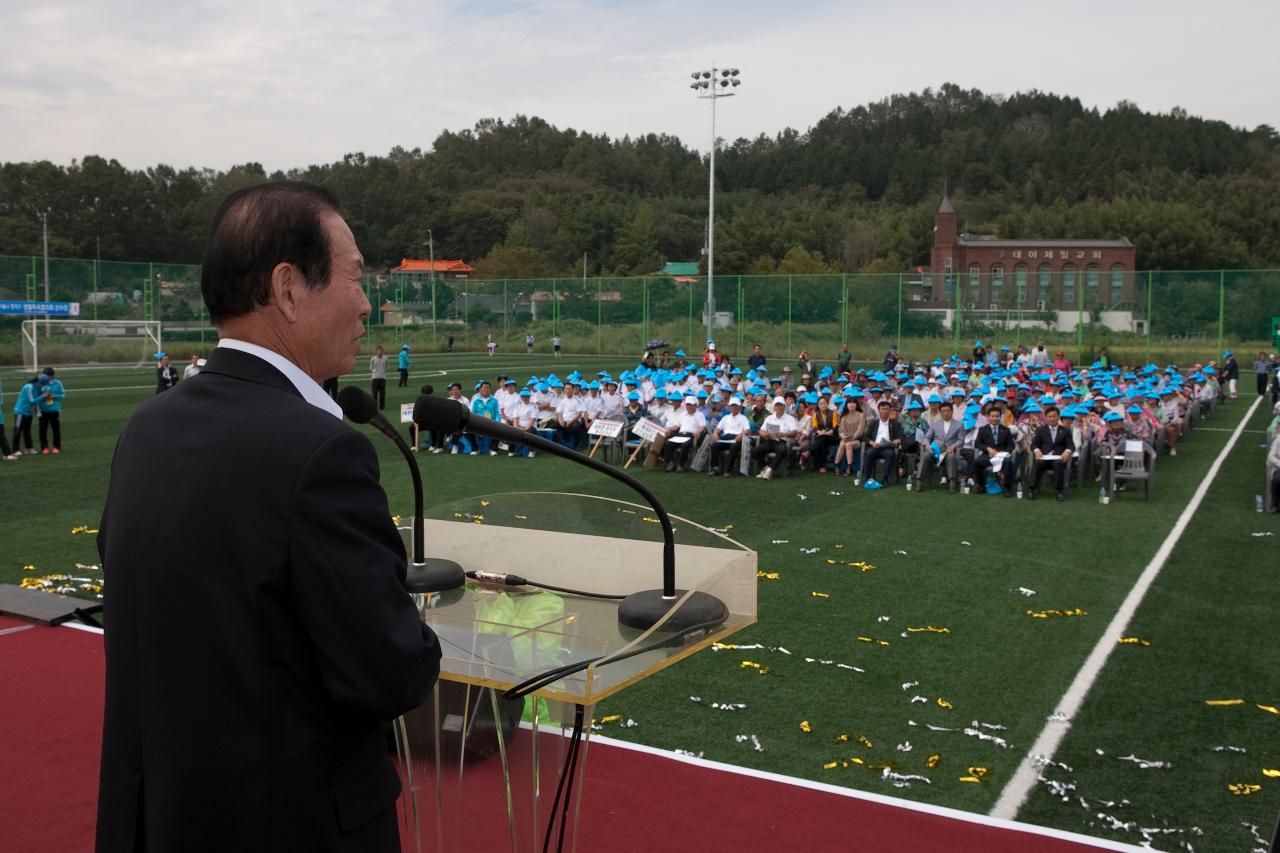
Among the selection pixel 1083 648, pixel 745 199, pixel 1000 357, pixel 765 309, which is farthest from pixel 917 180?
pixel 1083 648

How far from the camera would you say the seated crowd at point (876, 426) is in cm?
1412

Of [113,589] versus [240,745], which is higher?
[113,589]

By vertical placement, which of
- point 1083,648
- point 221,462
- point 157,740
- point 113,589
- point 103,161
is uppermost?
point 103,161

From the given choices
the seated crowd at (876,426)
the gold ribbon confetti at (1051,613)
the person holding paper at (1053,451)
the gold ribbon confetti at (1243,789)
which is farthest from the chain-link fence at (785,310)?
the gold ribbon confetti at (1243,789)

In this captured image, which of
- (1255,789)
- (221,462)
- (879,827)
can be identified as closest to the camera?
(221,462)

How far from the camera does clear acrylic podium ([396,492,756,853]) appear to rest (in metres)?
2.58

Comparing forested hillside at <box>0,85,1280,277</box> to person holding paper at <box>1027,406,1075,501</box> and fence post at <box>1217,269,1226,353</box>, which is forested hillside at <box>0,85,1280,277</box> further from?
person holding paper at <box>1027,406,1075,501</box>

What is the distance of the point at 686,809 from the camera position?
13.7 feet

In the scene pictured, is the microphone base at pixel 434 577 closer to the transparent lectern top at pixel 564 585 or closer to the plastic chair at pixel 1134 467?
the transparent lectern top at pixel 564 585

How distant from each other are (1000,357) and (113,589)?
31.4 m

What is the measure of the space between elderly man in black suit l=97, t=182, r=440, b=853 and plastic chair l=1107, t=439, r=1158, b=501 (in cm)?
1351

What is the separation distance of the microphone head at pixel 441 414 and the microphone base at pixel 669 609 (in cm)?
59

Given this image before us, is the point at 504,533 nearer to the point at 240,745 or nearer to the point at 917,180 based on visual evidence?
the point at 240,745

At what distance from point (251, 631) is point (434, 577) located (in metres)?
1.19
